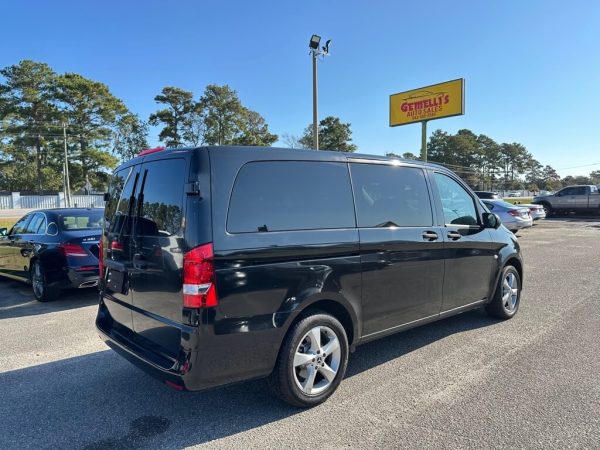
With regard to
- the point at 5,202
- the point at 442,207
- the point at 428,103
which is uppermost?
the point at 428,103

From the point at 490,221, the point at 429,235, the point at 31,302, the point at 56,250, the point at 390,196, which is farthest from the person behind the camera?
the point at 31,302

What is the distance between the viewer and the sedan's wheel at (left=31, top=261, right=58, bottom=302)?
664 centimetres

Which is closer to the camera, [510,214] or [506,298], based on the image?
[506,298]

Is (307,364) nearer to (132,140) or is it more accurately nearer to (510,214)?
(510,214)

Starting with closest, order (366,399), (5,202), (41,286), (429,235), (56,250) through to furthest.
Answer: (366,399)
(429,235)
(56,250)
(41,286)
(5,202)

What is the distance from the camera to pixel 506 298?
Answer: 17.9ft

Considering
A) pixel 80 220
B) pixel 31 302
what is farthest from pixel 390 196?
pixel 31 302

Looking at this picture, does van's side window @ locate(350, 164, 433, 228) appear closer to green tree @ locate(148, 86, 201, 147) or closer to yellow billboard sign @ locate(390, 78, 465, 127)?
yellow billboard sign @ locate(390, 78, 465, 127)

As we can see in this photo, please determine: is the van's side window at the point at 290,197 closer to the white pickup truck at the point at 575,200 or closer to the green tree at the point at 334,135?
the white pickup truck at the point at 575,200

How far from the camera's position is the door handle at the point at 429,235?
418 centimetres

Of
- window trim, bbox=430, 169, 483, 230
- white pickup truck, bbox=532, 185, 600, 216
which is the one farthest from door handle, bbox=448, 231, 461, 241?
white pickup truck, bbox=532, 185, 600, 216

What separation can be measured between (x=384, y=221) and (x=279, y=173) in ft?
3.85

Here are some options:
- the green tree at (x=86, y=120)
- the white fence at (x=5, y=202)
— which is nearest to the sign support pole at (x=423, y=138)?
the green tree at (x=86, y=120)

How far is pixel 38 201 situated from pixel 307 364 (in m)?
52.4
